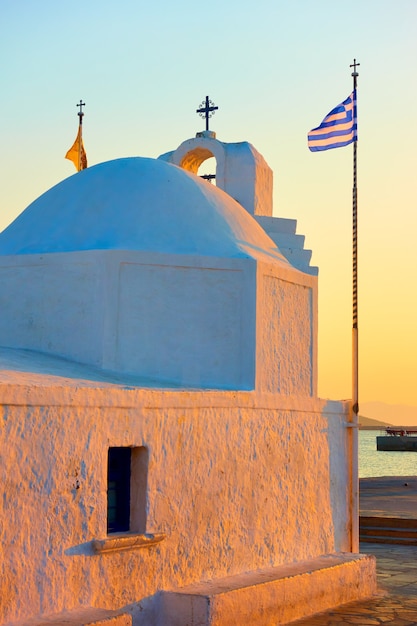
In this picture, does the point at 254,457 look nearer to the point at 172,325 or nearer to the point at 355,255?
the point at 172,325

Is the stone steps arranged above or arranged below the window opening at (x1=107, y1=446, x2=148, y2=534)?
below

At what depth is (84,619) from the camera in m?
7.59

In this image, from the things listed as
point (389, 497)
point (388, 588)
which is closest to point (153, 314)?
point (388, 588)

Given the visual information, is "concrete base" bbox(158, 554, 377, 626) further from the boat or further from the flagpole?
the boat

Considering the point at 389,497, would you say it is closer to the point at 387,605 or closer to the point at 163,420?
the point at 387,605

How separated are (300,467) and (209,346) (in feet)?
5.99

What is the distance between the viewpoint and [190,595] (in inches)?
348

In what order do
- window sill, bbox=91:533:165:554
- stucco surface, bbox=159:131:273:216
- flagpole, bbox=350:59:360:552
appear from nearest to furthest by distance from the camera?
1. window sill, bbox=91:533:165:554
2. flagpole, bbox=350:59:360:552
3. stucco surface, bbox=159:131:273:216

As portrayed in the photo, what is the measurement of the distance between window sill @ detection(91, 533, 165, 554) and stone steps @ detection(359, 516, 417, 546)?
8.55 m

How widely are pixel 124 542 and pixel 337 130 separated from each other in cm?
755

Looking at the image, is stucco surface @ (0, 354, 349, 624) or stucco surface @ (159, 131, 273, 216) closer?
stucco surface @ (0, 354, 349, 624)

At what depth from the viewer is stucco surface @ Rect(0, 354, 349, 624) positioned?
7648 mm

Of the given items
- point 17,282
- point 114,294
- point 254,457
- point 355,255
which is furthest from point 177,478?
point 355,255

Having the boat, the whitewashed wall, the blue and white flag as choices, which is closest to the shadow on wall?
the whitewashed wall
